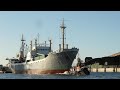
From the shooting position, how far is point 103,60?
390 ft

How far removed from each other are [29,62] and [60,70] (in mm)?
18908

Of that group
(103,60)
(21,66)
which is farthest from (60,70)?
(103,60)

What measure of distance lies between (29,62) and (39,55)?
4958mm

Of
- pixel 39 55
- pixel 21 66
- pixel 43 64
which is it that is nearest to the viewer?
pixel 43 64
